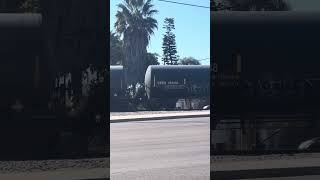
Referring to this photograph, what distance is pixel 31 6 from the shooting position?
335 centimetres

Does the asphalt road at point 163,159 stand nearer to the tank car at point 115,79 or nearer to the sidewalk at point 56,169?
the tank car at point 115,79

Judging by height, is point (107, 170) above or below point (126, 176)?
above

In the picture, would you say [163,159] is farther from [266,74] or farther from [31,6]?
[31,6]

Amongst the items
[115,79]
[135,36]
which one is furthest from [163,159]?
[115,79]

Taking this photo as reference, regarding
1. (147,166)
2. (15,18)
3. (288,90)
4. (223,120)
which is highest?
(15,18)

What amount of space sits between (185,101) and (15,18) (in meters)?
14.2

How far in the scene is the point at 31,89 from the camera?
339cm

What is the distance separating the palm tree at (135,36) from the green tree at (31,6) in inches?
47.2

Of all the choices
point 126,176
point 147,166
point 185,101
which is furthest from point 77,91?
point 185,101

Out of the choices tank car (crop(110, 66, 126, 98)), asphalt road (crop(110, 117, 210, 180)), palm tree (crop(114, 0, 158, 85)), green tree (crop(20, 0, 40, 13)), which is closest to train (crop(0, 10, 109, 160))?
green tree (crop(20, 0, 40, 13))

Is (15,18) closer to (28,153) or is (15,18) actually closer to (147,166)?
(28,153)

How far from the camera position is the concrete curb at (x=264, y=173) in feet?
12.0

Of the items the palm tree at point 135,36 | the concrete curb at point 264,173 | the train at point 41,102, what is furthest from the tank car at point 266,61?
the palm tree at point 135,36

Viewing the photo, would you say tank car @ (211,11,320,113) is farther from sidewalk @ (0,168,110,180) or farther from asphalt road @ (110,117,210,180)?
asphalt road @ (110,117,210,180)
